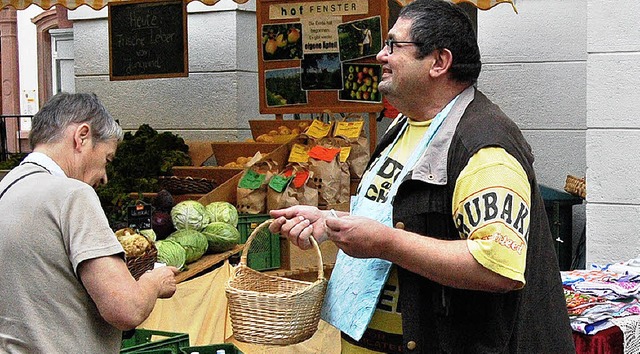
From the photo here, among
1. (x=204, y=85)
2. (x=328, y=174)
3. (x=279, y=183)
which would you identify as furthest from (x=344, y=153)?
(x=204, y=85)

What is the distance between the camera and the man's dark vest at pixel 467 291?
2.70 metres

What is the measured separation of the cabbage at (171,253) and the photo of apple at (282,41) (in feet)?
7.26

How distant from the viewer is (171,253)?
5.38 meters

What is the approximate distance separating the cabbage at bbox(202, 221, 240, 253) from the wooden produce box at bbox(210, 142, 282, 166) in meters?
1.13

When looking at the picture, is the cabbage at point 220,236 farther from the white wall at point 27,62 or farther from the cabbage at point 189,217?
the white wall at point 27,62

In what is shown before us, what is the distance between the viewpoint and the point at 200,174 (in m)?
6.97

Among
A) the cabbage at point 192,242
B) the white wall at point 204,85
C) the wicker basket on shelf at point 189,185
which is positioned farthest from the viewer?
the white wall at point 204,85

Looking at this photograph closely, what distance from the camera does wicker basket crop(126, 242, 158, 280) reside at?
4828mm

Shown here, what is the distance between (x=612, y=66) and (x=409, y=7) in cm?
329

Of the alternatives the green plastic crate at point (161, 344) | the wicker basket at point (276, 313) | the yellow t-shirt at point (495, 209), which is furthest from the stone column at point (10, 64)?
the yellow t-shirt at point (495, 209)

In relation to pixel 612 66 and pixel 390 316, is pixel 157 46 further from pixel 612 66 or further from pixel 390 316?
pixel 390 316

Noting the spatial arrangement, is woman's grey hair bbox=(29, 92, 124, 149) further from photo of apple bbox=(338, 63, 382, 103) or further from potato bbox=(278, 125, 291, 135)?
potato bbox=(278, 125, 291, 135)

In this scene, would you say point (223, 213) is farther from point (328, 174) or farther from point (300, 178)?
point (328, 174)

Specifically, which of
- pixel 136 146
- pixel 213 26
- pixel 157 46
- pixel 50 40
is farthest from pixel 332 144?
pixel 50 40
